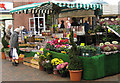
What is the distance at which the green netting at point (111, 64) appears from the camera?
7.54 meters

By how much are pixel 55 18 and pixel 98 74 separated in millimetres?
5192

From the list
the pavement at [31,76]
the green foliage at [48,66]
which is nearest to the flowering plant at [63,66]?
the pavement at [31,76]

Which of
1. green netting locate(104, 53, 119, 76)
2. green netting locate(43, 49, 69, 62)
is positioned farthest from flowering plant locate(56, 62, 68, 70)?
green netting locate(104, 53, 119, 76)

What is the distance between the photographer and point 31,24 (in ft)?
67.2

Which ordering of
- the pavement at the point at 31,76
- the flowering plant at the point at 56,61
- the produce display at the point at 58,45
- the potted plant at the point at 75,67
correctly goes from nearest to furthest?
the potted plant at the point at 75,67 < the pavement at the point at 31,76 < the flowering plant at the point at 56,61 < the produce display at the point at 58,45

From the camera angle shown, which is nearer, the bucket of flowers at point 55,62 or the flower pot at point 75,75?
the flower pot at point 75,75

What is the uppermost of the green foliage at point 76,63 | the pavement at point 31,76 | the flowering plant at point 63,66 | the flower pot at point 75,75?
the green foliage at point 76,63

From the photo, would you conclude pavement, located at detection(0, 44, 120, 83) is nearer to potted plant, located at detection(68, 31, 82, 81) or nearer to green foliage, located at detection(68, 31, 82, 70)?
potted plant, located at detection(68, 31, 82, 81)

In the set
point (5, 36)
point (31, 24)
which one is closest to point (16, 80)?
point (5, 36)

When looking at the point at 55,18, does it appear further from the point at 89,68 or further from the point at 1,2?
the point at 1,2

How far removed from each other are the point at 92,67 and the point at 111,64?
3.59ft

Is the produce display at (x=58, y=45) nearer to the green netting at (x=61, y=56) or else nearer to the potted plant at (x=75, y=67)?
the green netting at (x=61, y=56)

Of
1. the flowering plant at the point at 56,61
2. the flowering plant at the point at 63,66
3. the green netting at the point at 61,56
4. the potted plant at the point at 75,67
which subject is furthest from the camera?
the flowering plant at the point at 56,61

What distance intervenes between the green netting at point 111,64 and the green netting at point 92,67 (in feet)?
1.47
